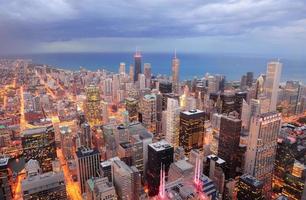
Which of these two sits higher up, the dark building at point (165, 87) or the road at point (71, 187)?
the dark building at point (165, 87)

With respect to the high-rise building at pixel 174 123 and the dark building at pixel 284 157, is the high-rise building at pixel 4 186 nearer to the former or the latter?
the high-rise building at pixel 174 123

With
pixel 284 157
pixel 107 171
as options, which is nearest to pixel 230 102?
pixel 284 157

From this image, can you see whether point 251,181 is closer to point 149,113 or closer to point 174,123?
point 174,123

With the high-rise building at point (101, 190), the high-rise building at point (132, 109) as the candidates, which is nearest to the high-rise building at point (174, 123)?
the high-rise building at point (132, 109)

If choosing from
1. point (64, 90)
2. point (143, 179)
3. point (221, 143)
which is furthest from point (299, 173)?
point (64, 90)

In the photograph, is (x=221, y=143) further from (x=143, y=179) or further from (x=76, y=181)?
(x=76, y=181)

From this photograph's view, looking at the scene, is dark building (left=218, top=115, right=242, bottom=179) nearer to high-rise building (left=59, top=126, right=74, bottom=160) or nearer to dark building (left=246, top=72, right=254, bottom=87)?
high-rise building (left=59, top=126, right=74, bottom=160)

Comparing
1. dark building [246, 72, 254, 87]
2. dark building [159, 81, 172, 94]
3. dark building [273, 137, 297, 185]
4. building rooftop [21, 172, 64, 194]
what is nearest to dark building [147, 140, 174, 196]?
building rooftop [21, 172, 64, 194]
